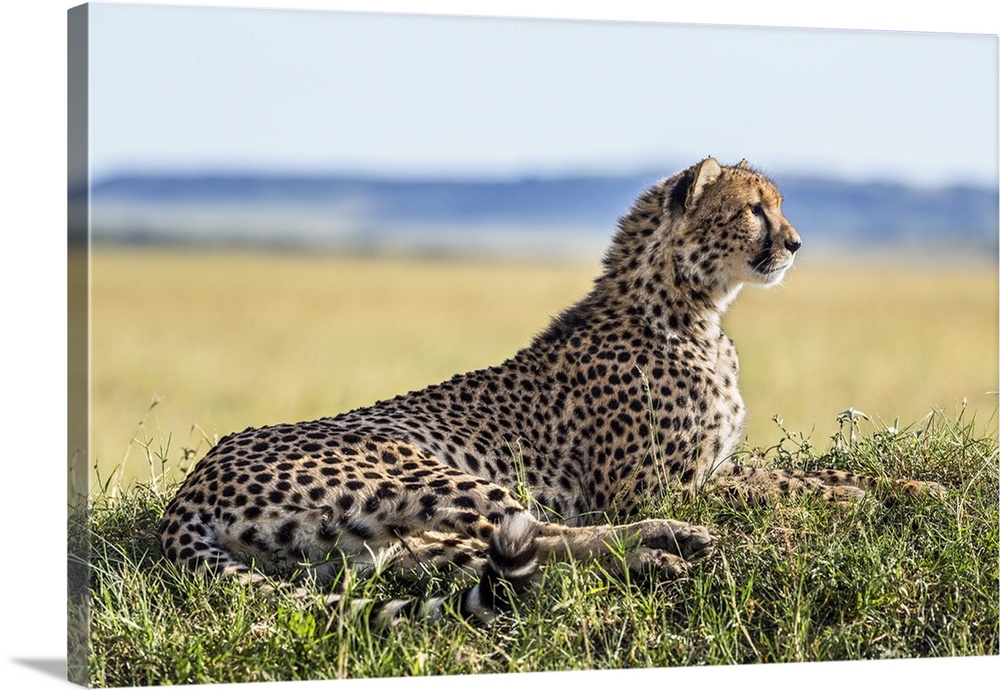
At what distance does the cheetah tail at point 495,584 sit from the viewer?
3877mm

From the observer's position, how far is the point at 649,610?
4043 mm

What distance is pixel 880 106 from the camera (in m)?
4.94

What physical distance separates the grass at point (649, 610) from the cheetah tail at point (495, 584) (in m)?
0.04

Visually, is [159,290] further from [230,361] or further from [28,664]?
[28,664]

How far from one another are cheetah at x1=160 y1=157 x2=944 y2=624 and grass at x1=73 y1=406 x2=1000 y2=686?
8 cm

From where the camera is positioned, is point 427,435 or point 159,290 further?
point 159,290

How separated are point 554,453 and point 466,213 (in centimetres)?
1970

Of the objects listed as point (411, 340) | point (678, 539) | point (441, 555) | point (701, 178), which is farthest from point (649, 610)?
point (411, 340)

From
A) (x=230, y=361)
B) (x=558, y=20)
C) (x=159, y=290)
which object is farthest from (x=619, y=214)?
(x=159, y=290)

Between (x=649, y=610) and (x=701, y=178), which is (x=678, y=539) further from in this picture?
(x=701, y=178)

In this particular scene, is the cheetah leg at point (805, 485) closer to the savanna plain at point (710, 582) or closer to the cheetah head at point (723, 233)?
the savanna plain at point (710, 582)

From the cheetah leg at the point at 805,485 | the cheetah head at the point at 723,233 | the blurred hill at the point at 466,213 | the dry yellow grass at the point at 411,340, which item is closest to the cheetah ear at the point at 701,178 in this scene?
the cheetah head at the point at 723,233

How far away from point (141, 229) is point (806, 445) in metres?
14.1

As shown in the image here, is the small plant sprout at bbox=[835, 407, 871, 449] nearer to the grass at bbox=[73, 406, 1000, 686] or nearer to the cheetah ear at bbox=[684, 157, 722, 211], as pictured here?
the grass at bbox=[73, 406, 1000, 686]
